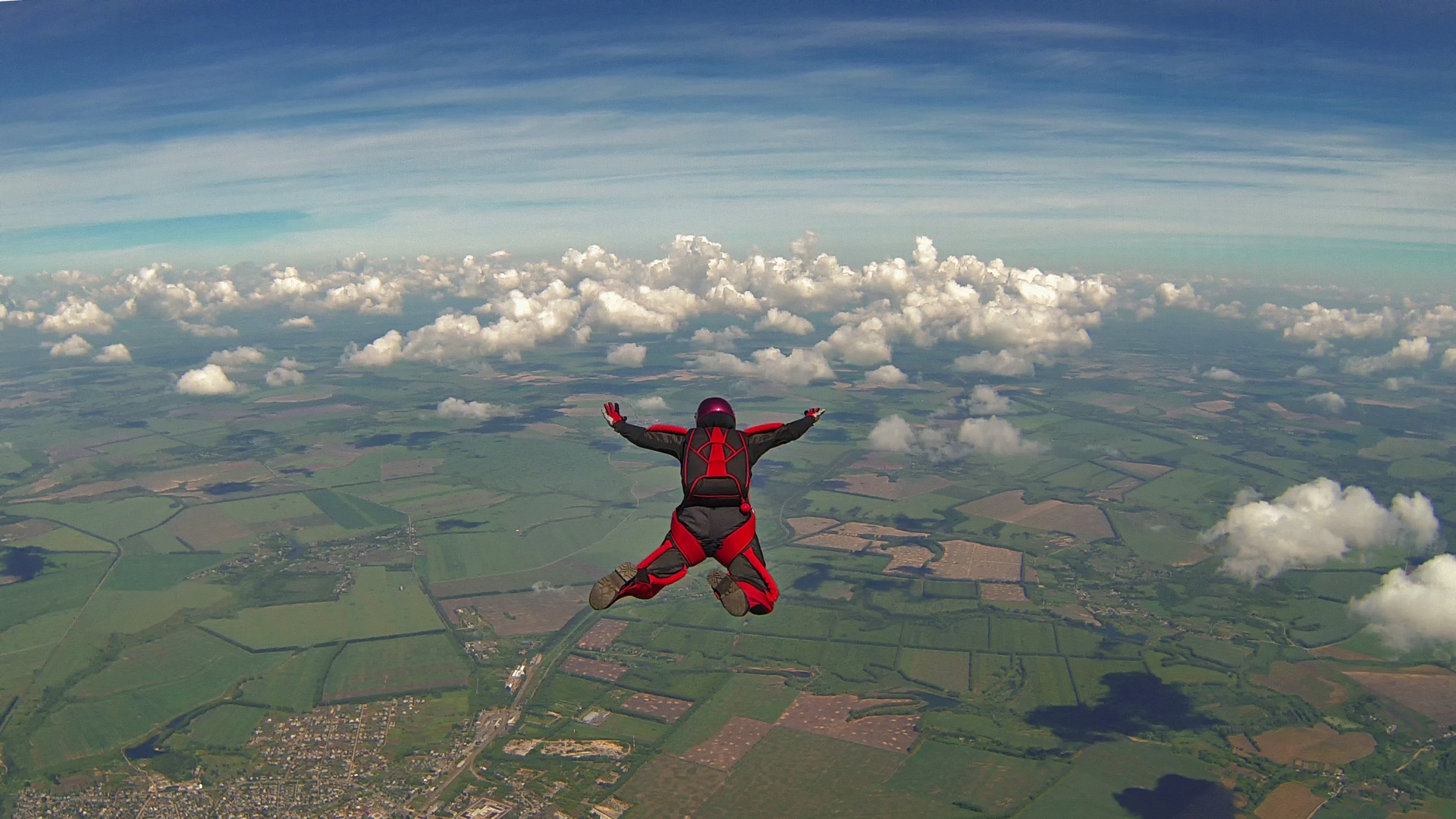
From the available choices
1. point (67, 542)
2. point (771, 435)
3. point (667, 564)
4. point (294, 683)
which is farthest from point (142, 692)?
point (771, 435)

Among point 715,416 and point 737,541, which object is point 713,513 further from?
point 715,416

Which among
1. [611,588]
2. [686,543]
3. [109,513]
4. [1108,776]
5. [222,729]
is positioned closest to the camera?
[611,588]

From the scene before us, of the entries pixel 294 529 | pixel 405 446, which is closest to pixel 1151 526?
pixel 294 529

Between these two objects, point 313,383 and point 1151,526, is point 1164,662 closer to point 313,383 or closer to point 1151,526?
point 1151,526

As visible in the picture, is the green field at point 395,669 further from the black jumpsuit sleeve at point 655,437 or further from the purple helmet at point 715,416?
the purple helmet at point 715,416

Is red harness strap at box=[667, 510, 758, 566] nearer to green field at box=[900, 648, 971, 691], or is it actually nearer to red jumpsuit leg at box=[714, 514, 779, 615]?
red jumpsuit leg at box=[714, 514, 779, 615]

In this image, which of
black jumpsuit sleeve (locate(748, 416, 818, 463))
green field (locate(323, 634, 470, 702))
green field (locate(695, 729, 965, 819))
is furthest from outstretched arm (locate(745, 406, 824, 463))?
green field (locate(323, 634, 470, 702))
